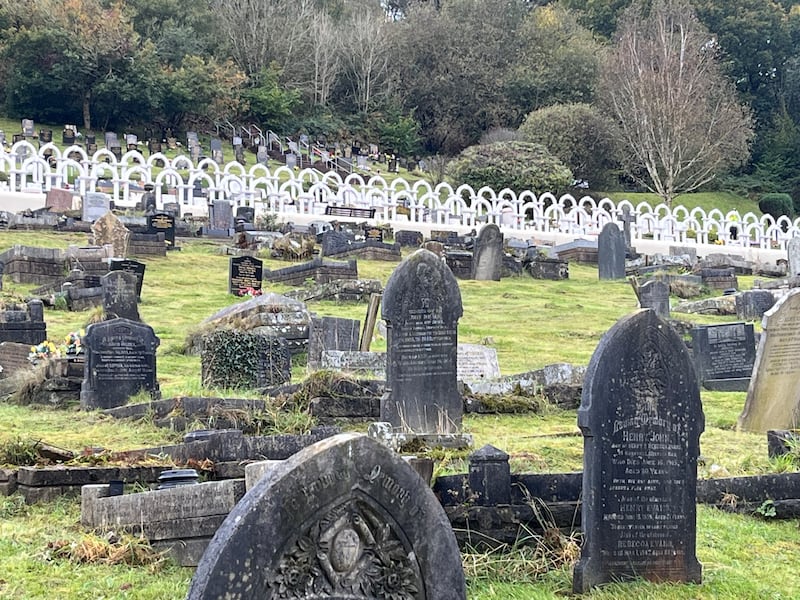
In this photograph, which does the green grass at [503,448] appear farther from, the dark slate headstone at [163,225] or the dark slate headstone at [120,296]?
the dark slate headstone at [163,225]

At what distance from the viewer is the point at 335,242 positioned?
2752cm

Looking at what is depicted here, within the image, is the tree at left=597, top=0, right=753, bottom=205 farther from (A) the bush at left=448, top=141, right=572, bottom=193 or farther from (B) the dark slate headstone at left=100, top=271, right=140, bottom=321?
(B) the dark slate headstone at left=100, top=271, right=140, bottom=321

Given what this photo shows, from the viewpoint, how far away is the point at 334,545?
11.3ft

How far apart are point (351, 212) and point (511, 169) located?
13512mm

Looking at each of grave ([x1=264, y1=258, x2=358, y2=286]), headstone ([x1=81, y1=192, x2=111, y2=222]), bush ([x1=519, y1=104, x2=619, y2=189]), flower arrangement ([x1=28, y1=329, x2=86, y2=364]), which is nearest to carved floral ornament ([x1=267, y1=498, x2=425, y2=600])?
flower arrangement ([x1=28, y1=329, x2=86, y2=364])

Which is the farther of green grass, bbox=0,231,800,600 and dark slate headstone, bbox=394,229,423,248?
dark slate headstone, bbox=394,229,423,248

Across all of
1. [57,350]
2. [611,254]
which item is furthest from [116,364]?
[611,254]

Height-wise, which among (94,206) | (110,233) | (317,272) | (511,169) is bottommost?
(317,272)

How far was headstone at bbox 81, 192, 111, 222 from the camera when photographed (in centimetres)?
2986

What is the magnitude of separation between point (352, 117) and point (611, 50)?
15121mm

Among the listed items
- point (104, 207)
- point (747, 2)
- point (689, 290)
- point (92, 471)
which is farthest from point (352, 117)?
point (92, 471)

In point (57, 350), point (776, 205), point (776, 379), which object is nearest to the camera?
point (776, 379)

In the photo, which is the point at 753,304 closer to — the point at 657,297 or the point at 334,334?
the point at 657,297

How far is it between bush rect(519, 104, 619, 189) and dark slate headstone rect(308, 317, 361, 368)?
39885 mm
